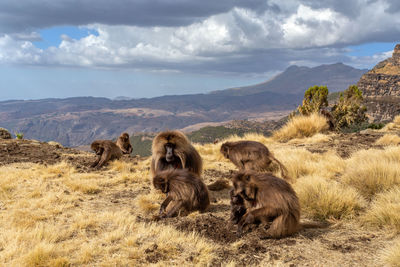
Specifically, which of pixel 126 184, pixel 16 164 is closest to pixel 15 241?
pixel 126 184

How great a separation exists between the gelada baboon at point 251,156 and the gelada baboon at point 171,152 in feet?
5.64

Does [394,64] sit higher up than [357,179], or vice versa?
[394,64]

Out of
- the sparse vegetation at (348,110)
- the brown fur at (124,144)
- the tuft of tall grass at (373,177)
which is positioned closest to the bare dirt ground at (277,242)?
the tuft of tall grass at (373,177)

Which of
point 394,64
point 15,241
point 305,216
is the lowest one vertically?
point 305,216

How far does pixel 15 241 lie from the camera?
4402 millimetres

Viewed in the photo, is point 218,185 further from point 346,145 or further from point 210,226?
A: point 346,145

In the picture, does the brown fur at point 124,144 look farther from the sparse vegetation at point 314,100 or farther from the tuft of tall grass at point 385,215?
the sparse vegetation at point 314,100

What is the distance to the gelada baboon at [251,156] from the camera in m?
8.40

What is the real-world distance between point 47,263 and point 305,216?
14.5ft

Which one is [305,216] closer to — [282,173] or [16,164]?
[282,173]

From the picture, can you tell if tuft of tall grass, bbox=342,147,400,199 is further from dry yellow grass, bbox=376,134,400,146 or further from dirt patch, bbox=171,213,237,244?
dry yellow grass, bbox=376,134,400,146

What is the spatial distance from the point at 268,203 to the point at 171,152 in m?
2.73

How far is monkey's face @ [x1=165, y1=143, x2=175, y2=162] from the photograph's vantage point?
6.96m

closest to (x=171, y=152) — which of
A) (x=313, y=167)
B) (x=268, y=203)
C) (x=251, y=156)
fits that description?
(x=251, y=156)
